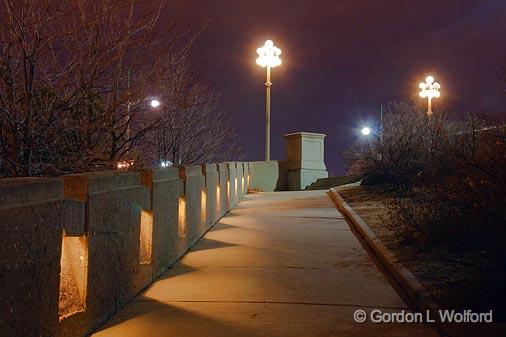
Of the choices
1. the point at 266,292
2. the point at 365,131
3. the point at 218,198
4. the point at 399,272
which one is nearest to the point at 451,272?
the point at 399,272

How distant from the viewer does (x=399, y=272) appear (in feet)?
23.6

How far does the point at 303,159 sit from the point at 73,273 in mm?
22870

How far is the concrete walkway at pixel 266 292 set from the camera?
5258mm

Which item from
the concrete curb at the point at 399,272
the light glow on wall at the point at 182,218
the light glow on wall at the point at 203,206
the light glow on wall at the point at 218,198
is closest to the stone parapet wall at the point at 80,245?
the light glow on wall at the point at 182,218

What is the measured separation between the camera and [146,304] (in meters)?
6.04

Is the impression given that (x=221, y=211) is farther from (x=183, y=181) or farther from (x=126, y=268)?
(x=126, y=268)

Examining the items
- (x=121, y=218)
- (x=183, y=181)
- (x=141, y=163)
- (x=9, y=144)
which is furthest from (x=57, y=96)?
(x=141, y=163)

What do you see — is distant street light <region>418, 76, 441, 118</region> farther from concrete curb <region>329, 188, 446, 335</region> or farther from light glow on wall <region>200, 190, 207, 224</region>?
light glow on wall <region>200, 190, 207, 224</region>

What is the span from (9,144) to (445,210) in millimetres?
5850

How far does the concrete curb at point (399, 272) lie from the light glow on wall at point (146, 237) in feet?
9.62

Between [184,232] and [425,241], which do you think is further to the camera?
[184,232]

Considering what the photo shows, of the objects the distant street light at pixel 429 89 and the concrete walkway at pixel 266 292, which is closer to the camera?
the concrete walkway at pixel 266 292

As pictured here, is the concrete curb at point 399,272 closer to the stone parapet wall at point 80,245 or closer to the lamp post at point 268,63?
the stone parapet wall at point 80,245

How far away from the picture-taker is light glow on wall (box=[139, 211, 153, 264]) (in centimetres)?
693
